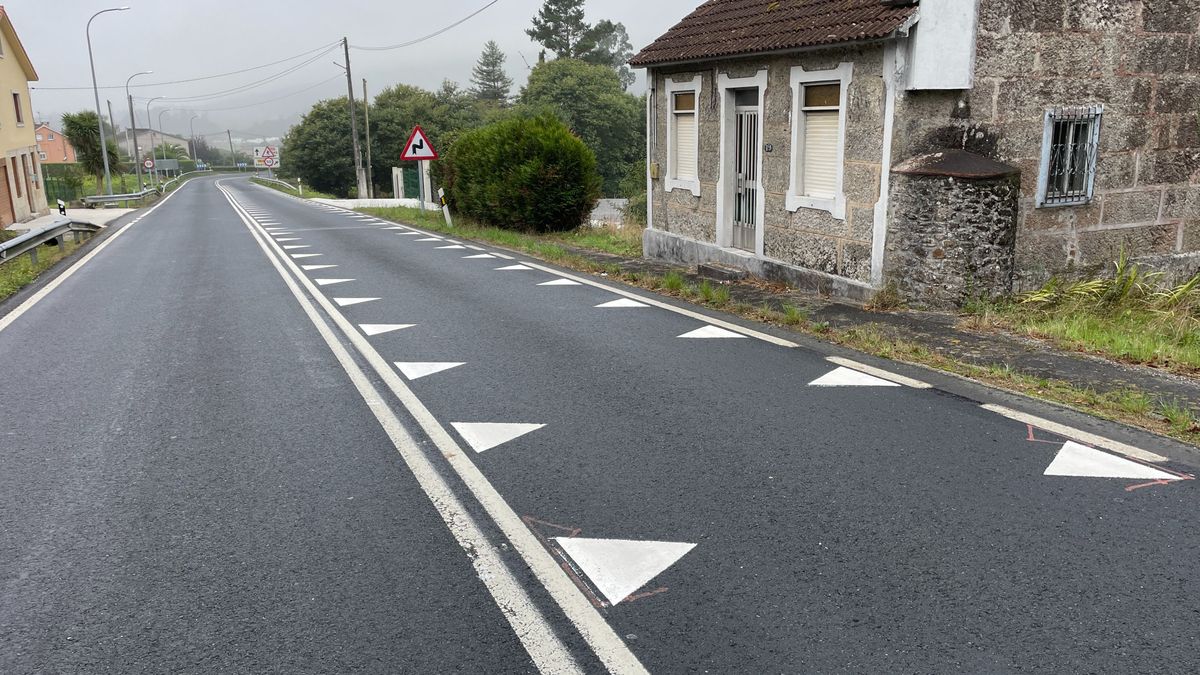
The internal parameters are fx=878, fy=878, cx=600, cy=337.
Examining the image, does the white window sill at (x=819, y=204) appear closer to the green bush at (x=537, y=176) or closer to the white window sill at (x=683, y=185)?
the white window sill at (x=683, y=185)

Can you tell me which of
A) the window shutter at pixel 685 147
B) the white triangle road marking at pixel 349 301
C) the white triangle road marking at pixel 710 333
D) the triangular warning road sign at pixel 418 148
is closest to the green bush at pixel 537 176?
the triangular warning road sign at pixel 418 148

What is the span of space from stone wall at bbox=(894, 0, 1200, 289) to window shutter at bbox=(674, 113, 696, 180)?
15.0ft

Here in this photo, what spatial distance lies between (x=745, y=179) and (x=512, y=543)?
9314 millimetres

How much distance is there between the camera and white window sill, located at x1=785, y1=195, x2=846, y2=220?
33.9 ft

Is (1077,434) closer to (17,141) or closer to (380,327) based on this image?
(380,327)

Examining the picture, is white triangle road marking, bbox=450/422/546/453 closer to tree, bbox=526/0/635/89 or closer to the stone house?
the stone house

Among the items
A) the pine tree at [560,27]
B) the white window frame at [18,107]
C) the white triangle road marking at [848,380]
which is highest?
the pine tree at [560,27]

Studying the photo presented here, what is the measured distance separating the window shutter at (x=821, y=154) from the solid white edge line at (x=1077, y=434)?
16.1 ft

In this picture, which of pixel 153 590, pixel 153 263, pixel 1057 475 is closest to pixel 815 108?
pixel 1057 475

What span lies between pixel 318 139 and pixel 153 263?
220 ft

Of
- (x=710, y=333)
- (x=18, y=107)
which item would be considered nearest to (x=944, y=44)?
(x=710, y=333)

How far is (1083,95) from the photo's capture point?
32.1 ft

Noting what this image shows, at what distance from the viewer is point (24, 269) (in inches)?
575

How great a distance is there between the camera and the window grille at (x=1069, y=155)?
971 cm
